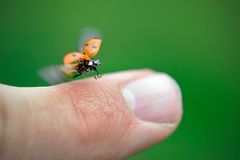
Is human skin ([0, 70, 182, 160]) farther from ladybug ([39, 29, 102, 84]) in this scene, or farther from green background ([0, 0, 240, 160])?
green background ([0, 0, 240, 160])

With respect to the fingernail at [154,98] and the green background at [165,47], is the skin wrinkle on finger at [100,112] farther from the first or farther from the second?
the green background at [165,47]

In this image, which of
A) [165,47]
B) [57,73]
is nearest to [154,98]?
[57,73]

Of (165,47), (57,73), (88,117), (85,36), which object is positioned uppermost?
(165,47)

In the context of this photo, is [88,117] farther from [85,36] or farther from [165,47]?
[165,47]

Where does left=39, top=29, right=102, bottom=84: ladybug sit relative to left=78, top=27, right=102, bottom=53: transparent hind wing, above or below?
below

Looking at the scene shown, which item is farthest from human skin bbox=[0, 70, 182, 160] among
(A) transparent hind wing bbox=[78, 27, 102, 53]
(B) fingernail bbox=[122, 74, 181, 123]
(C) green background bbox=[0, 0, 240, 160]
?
(C) green background bbox=[0, 0, 240, 160]

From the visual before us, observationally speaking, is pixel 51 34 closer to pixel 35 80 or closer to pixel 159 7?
pixel 35 80

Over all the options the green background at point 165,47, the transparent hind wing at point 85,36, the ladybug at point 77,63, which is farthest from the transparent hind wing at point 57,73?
the green background at point 165,47
